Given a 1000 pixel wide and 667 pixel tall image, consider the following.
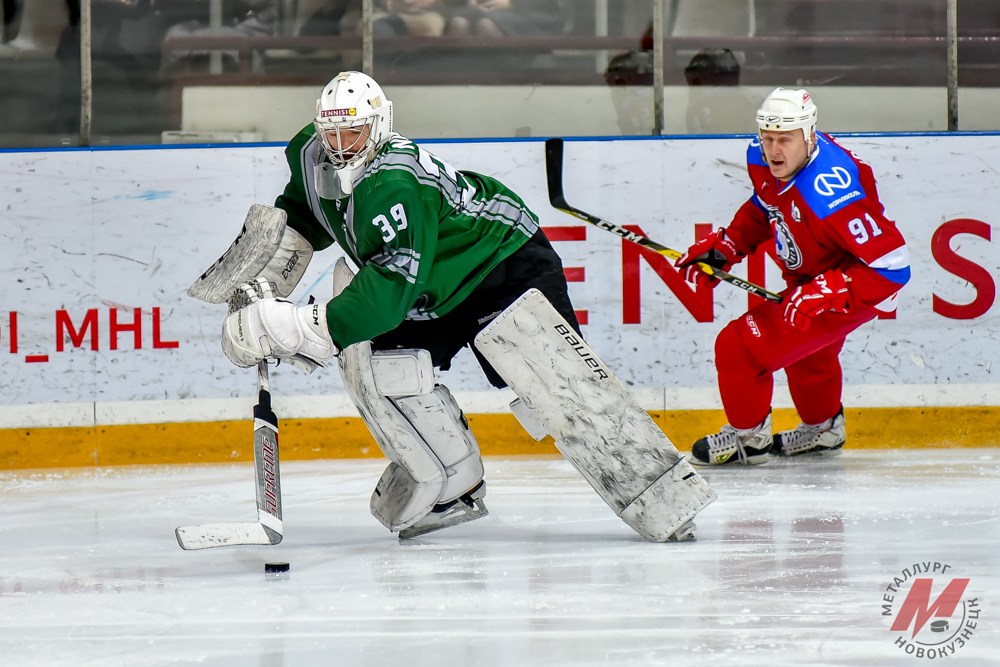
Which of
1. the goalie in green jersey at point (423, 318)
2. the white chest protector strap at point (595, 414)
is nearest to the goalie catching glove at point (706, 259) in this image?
the goalie in green jersey at point (423, 318)

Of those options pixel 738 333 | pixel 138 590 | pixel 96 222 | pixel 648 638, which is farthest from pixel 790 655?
pixel 96 222

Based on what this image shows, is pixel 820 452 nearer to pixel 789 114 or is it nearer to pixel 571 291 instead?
pixel 571 291

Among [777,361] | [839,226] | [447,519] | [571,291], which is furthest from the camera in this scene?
[571,291]

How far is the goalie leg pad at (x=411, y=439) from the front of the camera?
2.33 meters

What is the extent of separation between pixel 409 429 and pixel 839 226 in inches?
61.1

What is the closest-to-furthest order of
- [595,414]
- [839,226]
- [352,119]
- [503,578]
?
[503,578], [352,119], [595,414], [839,226]

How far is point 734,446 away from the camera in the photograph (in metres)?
3.54

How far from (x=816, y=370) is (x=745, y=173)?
805 millimetres

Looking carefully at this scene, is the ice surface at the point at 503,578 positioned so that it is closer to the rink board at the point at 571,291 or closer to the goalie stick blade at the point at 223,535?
the goalie stick blade at the point at 223,535

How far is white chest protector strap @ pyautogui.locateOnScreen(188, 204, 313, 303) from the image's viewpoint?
93.3 inches

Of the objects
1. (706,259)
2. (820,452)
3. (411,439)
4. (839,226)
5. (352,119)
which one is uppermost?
(352,119)

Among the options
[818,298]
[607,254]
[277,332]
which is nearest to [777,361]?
[818,298]

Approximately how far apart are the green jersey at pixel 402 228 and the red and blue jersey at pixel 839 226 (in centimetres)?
115

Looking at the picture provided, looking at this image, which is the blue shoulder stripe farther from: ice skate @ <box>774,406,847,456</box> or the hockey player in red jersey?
ice skate @ <box>774,406,847,456</box>
